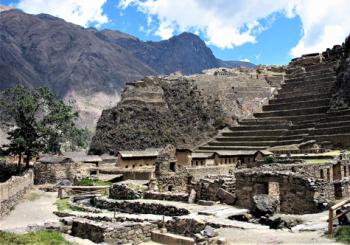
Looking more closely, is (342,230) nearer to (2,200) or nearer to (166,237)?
(166,237)

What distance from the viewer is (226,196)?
20.8m

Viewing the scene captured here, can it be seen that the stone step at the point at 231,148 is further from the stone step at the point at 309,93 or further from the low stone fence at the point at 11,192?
the low stone fence at the point at 11,192

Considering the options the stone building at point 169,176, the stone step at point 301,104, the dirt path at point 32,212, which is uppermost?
the stone step at point 301,104

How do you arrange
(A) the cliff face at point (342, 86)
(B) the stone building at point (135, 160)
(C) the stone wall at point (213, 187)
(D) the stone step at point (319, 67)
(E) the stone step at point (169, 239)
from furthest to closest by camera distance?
(D) the stone step at point (319, 67)
(A) the cliff face at point (342, 86)
(B) the stone building at point (135, 160)
(C) the stone wall at point (213, 187)
(E) the stone step at point (169, 239)

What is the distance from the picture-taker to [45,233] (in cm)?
1491

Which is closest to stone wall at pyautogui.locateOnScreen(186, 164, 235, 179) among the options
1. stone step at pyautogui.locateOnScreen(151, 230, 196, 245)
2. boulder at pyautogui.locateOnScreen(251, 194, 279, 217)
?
boulder at pyautogui.locateOnScreen(251, 194, 279, 217)

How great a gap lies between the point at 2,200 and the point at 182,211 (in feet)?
36.4

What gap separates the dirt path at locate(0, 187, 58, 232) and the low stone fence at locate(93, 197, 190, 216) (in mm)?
2365

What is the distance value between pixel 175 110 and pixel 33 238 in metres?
83.7

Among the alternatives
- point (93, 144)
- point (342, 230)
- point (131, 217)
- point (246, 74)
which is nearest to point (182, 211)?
point (131, 217)

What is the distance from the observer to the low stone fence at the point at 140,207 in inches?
773

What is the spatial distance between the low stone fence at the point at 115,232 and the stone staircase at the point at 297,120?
153 ft

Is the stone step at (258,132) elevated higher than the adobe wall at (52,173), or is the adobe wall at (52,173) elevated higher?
the stone step at (258,132)

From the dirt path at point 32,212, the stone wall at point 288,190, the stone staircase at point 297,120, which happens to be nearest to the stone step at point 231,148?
the stone staircase at point 297,120
